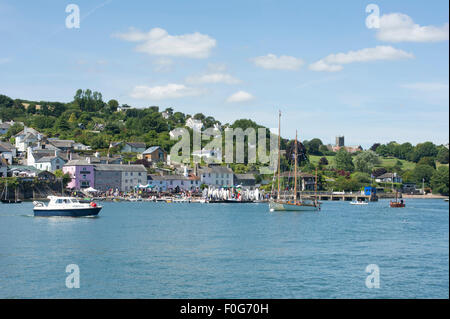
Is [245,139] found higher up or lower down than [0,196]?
higher up

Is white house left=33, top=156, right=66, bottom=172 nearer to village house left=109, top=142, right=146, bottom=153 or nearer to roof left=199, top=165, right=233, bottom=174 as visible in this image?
village house left=109, top=142, right=146, bottom=153

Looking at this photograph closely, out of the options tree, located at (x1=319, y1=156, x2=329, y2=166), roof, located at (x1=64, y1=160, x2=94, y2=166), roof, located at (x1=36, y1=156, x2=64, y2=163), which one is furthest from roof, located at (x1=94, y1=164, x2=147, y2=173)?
tree, located at (x1=319, y1=156, x2=329, y2=166)

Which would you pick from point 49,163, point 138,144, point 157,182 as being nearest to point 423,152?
point 138,144

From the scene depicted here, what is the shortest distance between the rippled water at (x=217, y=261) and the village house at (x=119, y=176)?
62669mm

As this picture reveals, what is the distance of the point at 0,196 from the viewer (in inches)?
3755

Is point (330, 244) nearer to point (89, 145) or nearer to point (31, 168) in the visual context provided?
point (31, 168)

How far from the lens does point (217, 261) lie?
30.9 m

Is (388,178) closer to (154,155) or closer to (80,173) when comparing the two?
(154,155)

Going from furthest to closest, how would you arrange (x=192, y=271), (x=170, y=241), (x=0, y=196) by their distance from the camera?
1. (x=0, y=196)
2. (x=170, y=241)
3. (x=192, y=271)

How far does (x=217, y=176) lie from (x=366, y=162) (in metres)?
63.6

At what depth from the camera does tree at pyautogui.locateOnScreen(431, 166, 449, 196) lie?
15012 cm
